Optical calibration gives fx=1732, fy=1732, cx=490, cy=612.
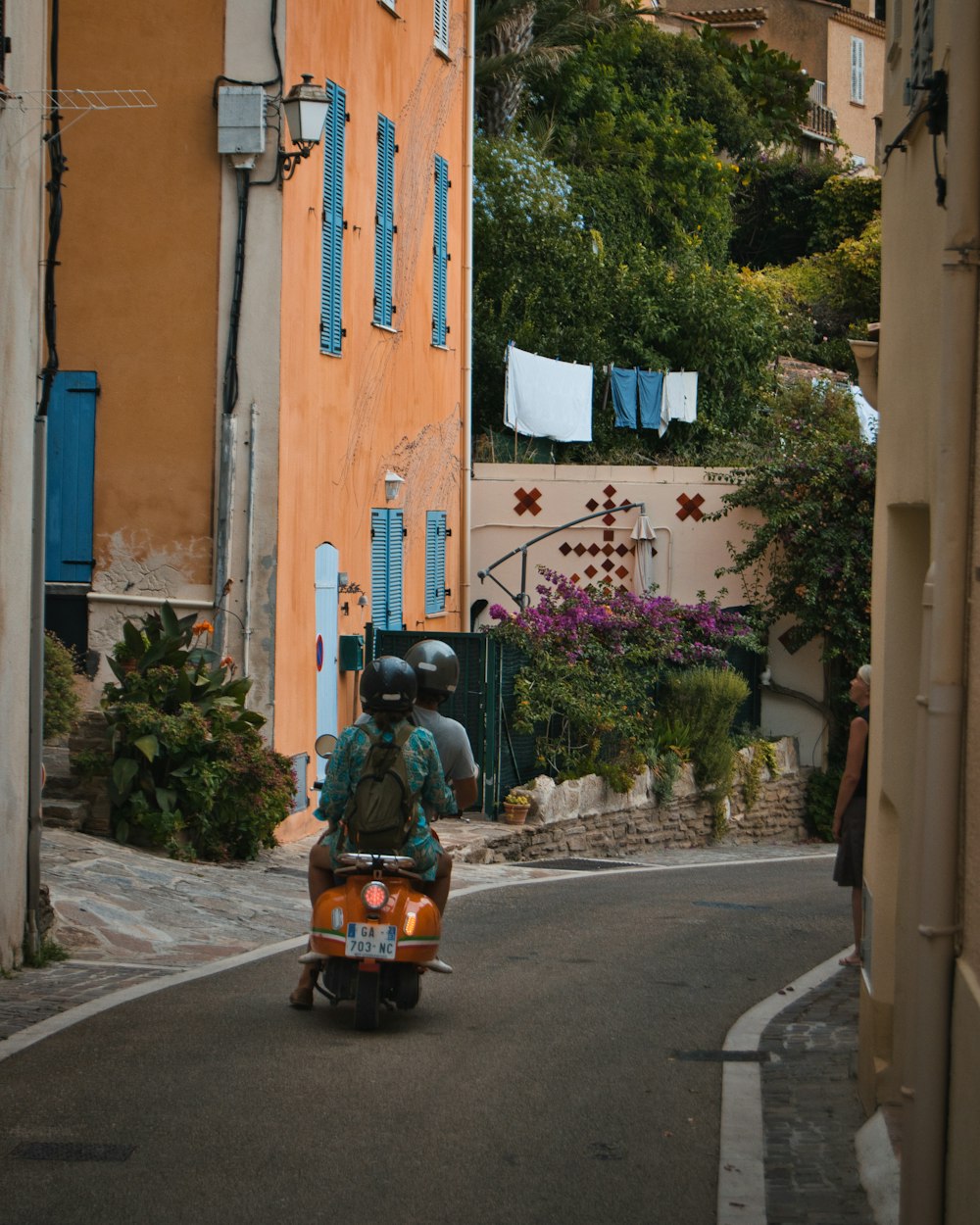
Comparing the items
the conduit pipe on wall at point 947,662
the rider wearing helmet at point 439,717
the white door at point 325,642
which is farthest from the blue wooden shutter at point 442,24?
the conduit pipe on wall at point 947,662

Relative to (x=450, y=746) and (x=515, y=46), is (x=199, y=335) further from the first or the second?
(x=515, y=46)

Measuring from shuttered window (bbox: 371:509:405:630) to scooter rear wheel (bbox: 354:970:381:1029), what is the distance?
38.3 ft

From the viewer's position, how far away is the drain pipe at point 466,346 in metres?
23.4

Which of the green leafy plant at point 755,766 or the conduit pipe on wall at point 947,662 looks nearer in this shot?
the conduit pipe on wall at point 947,662

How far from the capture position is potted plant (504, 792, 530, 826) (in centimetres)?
1833

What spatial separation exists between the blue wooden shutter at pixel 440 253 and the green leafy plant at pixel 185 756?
858cm

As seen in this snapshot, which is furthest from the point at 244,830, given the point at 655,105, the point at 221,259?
the point at 655,105

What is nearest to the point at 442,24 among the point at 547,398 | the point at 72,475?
the point at 547,398

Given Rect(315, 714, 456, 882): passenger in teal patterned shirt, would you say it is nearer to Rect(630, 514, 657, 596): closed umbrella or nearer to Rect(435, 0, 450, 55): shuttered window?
Rect(435, 0, 450, 55): shuttered window

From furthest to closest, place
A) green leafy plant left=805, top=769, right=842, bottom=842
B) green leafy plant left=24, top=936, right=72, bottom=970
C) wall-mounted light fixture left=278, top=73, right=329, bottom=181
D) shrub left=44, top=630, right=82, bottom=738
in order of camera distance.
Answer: green leafy plant left=805, top=769, right=842, bottom=842 < wall-mounted light fixture left=278, top=73, right=329, bottom=181 < shrub left=44, top=630, right=82, bottom=738 < green leafy plant left=24, top=936, right=72, bottom=970

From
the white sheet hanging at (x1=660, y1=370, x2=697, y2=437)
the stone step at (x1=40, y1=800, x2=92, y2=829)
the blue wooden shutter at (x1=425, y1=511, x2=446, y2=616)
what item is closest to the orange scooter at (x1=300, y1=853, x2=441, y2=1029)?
the stone step at (x1=40, y1=800, x2=92, y2=829)

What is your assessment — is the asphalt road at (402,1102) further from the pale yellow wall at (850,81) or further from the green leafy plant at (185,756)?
the pale yellow wall at (850,81)

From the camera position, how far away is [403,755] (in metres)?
8.16

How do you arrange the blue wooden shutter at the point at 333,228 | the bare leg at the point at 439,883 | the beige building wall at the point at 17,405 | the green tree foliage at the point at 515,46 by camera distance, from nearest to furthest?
the bare leg at the point at 439,883
the beige building wall at the point at 17,405
the blue wooden shutter at the point at 333,228
the green tree foliage at the point at 515,46
